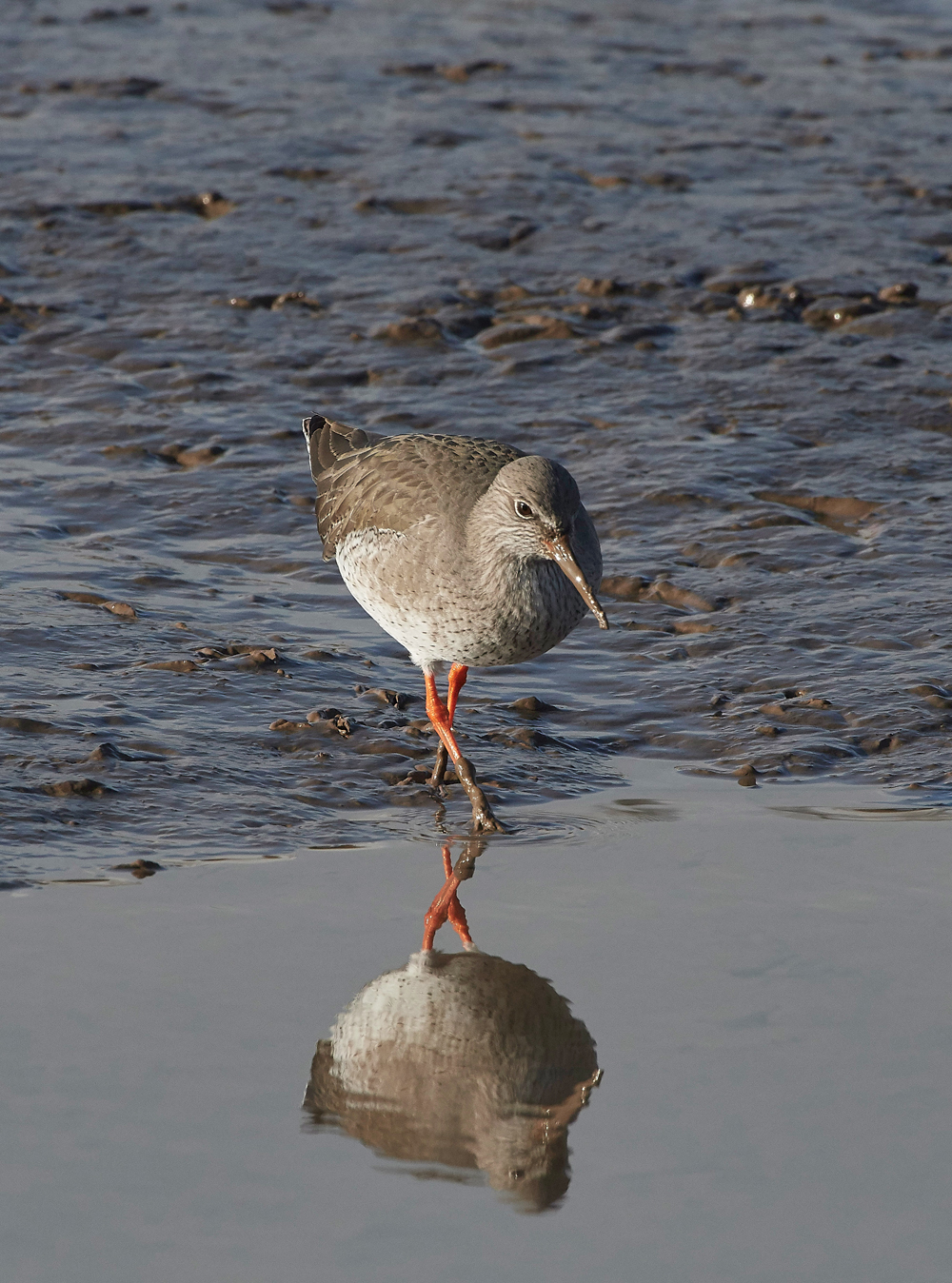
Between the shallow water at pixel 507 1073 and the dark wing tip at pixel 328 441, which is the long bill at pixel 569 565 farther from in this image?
the dark wing tip at pixel 328 441

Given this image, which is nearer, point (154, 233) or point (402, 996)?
point (402, 996)

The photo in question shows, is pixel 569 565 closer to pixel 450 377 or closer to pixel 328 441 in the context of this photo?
pixel 328 441

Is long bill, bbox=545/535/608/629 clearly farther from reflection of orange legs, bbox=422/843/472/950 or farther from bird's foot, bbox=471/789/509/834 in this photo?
reflection of orange legs, bbox=422/843/472/950

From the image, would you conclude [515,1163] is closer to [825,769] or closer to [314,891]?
[314,891]

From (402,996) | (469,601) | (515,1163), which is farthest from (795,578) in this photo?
(515,1163)

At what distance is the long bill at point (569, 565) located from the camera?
21.8ft

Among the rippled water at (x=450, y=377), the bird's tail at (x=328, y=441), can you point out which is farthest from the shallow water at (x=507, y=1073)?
the bird's tail at (x=328, y=441)

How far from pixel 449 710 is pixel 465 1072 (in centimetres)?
259

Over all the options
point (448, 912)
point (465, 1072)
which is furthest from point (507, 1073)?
point (448, 912)

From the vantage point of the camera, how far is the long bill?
663 cm

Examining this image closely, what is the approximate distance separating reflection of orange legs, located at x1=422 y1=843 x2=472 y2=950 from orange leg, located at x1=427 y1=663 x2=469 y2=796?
76 cm

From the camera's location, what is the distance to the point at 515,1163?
4.65 m

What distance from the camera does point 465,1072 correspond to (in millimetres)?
5094

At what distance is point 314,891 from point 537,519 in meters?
1.65
